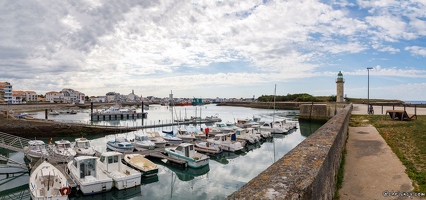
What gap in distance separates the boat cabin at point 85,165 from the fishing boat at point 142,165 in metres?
3.18

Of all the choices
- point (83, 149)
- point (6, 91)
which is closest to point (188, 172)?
point (83, 149)

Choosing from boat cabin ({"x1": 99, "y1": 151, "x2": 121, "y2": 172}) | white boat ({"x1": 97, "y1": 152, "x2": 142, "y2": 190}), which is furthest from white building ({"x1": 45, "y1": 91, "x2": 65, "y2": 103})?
boat cabin ({"x1": 99, "y1": 151, "x2": 121, "y2": 172})

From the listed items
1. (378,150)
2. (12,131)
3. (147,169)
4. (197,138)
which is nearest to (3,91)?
(12,131)

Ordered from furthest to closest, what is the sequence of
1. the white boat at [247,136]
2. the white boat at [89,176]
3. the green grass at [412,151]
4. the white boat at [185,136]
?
the white boat at [185,136] → the white boat at [247,136] → the white boat at [89,176] → the green grass at [412,151]

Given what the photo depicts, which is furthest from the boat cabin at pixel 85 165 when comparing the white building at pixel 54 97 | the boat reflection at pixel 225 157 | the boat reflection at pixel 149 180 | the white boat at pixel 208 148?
the white building at pixel 54 97

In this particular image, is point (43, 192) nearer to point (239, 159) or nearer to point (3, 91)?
point (239, 159)

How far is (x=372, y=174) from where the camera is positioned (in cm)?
862

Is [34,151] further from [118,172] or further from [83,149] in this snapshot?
[118,172]

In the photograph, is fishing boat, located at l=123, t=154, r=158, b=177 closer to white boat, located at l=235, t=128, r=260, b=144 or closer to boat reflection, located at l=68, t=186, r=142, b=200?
boat reflection, located at l=68, t=186, r=142, b=200

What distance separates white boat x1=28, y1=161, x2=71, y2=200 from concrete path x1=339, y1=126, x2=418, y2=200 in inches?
435

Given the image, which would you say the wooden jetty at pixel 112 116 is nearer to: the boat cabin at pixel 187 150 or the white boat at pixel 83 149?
the white boat at pixel 83 149

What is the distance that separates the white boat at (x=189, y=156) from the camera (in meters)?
18.6

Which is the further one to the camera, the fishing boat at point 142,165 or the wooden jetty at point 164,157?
the wooden jetty at point 164,157

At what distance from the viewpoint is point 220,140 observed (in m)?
25.6
